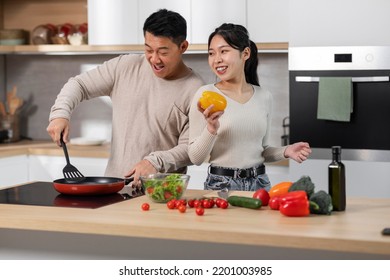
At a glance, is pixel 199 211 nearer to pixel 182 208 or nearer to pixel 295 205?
pixel 182 208

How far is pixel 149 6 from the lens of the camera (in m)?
4.74

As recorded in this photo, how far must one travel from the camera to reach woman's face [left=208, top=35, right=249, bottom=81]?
9.92 ft

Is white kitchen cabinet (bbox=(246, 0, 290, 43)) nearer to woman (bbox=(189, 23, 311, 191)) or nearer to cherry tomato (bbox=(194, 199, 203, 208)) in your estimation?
woman (bbox=(189, 23, 311, 191))

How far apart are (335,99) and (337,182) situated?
5.95 feet

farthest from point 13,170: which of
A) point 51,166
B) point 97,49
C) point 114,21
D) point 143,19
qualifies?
point 143,19

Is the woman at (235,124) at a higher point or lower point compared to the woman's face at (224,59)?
lower

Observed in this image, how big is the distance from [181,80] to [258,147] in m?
0.54

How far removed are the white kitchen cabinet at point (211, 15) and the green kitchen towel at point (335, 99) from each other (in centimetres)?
73

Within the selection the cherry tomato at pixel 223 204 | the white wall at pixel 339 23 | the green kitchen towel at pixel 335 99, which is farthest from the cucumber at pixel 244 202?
the white wall at pixel 339 23

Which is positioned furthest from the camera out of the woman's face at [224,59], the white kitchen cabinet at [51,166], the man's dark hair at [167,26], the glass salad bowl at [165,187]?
the white kitchen cabinet at [51,166]

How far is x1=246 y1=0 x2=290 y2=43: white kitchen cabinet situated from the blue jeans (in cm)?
161

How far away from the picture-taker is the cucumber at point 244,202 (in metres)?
2.44

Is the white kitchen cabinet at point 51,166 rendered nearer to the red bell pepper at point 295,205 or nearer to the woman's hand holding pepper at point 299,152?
the woman's hand holding pepper at point 299,152

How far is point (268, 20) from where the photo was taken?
449cm
